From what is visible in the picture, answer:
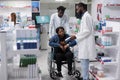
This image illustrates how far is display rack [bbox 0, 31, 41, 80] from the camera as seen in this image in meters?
3.58

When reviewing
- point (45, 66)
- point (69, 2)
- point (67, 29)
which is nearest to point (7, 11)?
point (69, 2)

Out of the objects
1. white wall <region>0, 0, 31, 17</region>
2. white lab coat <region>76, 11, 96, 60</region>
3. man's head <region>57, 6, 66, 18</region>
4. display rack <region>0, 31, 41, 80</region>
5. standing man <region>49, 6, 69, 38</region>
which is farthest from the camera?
white wall <region>0, 0, 31, 17</region>

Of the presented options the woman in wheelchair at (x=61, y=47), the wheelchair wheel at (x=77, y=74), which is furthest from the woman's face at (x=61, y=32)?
the wheelchair wheel at (x=77, y=74)

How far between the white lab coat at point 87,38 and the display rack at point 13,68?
0.96m

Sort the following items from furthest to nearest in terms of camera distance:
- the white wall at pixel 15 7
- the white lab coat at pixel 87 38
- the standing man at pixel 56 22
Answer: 1. the white wall at pixel 15 7
2. the standing man at pixel 56 22
3. the white lab coat at pixel 87 38

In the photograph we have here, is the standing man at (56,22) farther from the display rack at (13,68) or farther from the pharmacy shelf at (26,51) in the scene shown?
the pharmacy shelf at (26,51)

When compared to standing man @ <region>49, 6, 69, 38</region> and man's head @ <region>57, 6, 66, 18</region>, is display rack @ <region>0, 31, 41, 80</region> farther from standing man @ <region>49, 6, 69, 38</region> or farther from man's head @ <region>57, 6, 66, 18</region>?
man's head @ <region>57, 6, 66, 18</region>

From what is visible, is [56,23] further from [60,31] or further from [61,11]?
[60,31]

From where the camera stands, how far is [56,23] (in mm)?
5371

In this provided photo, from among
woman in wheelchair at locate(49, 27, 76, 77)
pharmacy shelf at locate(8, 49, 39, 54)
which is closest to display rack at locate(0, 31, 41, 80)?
pharmacy shelf at locate(8, 49, 39, 54)

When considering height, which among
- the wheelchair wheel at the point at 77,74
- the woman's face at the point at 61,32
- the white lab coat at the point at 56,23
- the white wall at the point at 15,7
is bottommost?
the wheelchair wheel at the point at 77,74

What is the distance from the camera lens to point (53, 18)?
5301 mm

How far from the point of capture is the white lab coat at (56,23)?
5309 millimetres

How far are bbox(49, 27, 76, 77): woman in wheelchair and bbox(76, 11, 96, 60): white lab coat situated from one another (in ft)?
1.86
